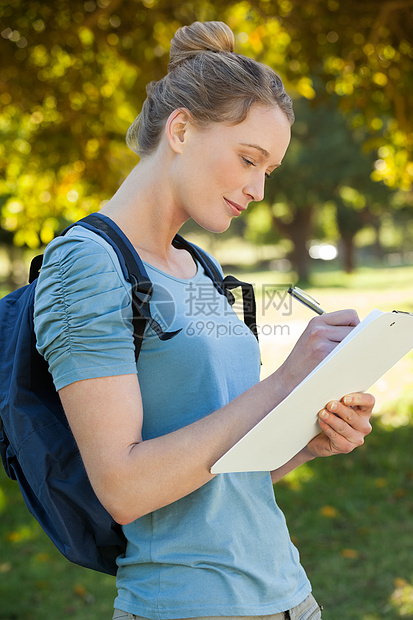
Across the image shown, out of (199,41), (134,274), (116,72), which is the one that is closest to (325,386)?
(134,274)

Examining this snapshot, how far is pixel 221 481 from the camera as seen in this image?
142 cm

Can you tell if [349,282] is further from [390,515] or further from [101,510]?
[101,510]

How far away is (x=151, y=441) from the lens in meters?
1.22

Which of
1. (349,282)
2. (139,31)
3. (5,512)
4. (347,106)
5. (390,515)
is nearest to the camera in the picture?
(390,515)

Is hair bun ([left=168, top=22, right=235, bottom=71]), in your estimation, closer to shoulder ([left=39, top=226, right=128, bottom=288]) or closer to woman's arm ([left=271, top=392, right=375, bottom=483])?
shoulder ([left=39, top=226, right=128, bottom=288])

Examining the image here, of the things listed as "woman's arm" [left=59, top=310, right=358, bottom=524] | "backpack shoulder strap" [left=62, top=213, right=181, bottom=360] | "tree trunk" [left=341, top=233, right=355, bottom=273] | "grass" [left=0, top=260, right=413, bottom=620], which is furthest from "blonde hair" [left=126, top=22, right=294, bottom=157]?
"tree trunk" [left=341, top=233, right=355, bottom=273]

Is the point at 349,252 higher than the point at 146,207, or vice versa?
the point at 146,207

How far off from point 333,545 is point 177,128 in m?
3.70

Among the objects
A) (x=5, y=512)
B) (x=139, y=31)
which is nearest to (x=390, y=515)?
(x=5, y=512)

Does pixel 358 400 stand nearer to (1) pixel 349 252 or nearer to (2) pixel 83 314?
(2) pixel 83 314

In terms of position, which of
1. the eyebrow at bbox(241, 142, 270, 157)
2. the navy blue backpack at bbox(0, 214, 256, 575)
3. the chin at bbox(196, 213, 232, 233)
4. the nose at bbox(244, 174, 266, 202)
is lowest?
the navy blue backpack at bbox(0, 214, 256, 575)

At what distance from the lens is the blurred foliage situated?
5484mm

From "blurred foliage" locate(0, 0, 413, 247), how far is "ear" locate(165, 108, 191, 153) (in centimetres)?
418

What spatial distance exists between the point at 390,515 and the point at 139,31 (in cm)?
463
